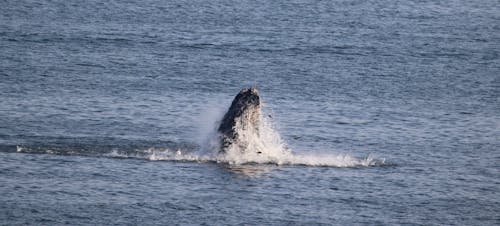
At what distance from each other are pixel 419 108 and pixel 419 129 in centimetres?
550

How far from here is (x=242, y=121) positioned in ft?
179

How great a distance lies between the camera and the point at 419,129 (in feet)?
203

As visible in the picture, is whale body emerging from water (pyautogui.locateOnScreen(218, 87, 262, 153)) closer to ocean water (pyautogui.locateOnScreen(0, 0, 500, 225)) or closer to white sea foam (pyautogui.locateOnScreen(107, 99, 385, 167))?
white sea foam (pyautogui.locateOnScreen(107, 99, 385, 167))

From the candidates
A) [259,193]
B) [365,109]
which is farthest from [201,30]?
[259,193]

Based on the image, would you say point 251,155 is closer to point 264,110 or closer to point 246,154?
point 246,154

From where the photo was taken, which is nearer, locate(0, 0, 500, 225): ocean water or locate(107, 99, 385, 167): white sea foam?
locate(0, 0, 500, 225): ocean water

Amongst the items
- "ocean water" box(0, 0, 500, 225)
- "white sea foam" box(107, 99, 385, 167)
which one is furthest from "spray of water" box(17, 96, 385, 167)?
"ocean water" box(0, 0, 500, 225)

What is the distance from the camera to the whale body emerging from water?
5428 centimetres

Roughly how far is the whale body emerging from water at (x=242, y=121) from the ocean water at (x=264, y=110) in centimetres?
72

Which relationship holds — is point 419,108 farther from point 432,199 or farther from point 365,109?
point 432,199

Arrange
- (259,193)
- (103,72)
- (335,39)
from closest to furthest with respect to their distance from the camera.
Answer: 1. (259,193)
2. (103,72)
3. (335,39)

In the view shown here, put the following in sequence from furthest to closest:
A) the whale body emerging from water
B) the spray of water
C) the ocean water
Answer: the whale body emerging from water < the spray of water < the ocean water

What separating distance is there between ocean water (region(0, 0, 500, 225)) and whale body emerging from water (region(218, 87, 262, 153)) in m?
→ 0.72

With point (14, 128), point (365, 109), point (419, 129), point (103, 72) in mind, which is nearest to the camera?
point (14, 128)
